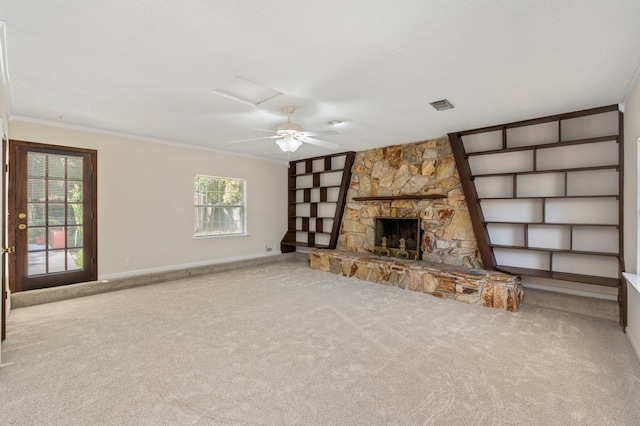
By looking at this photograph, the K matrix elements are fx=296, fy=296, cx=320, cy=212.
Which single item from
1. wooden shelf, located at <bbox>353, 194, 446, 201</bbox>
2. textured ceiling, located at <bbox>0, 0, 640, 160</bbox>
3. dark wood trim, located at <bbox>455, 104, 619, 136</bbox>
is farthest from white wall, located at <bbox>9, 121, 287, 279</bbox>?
dark wood trim, located at <bbox>455, 104, 619, 136</bbox>

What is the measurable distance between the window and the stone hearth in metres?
2.22

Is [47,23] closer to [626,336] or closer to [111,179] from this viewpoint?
[111,179]

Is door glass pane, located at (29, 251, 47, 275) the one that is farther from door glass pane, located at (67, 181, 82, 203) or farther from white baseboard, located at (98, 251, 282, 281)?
door glass pane, located at (67, 181, 82, 203)

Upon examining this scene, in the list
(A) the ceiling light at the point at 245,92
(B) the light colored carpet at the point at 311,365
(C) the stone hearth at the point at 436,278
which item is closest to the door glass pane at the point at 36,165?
(B) the light colored carpet at the point at 311,365

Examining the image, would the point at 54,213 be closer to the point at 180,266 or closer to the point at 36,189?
the point at 36,189

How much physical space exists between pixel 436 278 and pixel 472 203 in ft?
4.23

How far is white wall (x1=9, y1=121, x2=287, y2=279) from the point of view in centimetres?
463

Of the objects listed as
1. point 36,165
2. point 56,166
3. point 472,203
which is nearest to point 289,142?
point 472,203

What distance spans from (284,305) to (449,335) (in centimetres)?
197

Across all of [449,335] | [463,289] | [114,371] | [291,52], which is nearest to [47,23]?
[291,52]

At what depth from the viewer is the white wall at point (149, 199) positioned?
15.2 ft

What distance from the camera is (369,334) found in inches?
118

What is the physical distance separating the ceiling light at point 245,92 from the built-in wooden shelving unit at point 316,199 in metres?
3.14

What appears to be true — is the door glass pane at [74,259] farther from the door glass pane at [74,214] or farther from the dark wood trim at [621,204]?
the dark wood trim at [621,204]
